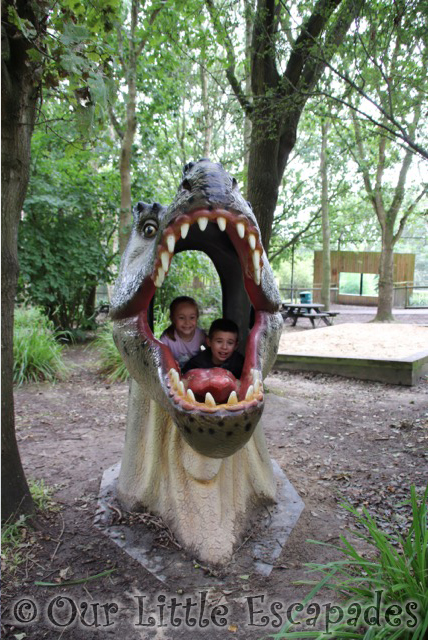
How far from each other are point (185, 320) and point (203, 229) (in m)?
1.03

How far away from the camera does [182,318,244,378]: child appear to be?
103 inches

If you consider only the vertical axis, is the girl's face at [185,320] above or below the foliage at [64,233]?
below

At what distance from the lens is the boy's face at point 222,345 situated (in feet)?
8.57

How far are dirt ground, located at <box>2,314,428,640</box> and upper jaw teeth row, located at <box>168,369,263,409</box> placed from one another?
1.03 m

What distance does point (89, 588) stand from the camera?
230cm

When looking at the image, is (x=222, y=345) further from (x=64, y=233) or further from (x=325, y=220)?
(x=325, y=220)

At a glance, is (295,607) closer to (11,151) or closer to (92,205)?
(11,151)

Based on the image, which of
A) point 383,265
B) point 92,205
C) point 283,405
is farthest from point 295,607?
point 383,265

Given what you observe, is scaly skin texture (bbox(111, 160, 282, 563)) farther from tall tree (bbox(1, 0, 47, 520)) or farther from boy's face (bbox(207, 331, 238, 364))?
tall tree (bbox(1, 0, 47, 520))

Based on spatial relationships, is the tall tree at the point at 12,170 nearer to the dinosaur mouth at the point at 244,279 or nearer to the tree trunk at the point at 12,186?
the tree trunk at the point at 12,186

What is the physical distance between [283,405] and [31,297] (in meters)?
5.87

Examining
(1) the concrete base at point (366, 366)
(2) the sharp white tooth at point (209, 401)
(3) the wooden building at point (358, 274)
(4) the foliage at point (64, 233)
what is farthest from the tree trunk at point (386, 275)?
(2) the sharp white tooth at point (209, 401)

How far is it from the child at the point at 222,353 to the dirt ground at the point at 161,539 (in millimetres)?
1036

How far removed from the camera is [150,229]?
250 cm
